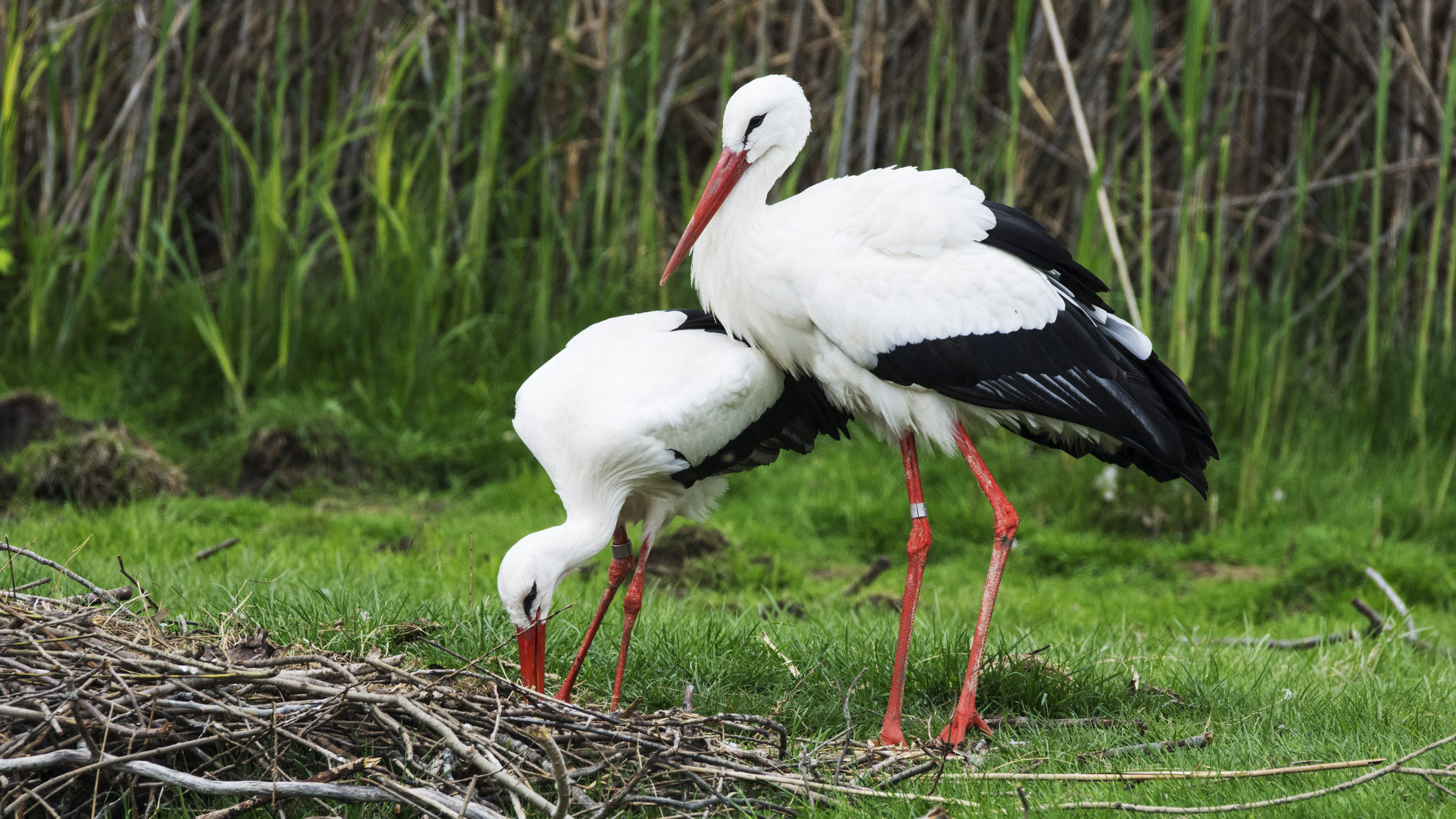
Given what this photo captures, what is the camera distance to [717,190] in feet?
12.2

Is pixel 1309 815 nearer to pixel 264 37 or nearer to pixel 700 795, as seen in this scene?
pixel 700 795

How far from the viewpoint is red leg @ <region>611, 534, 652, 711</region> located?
3.61 m

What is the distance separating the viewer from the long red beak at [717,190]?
3721 millimetres

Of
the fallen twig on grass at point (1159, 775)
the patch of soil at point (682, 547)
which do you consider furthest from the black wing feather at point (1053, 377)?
the patch of soil at point (682, 547)

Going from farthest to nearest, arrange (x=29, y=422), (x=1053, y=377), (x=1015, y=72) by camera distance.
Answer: (x=29, y=422)
(x=1015, y=72)
(x=1053, y=377)

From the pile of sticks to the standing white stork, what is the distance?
812mm

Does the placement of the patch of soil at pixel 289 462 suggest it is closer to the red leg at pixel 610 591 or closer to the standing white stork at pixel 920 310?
the red leg at pixel 610 591

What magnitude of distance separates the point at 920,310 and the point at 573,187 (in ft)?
16.0

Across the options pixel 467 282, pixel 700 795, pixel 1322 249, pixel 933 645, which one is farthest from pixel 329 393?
pixel 1322 249

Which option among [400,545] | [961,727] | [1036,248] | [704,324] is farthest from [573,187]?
[961,727]

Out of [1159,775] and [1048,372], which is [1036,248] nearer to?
[1048,372]

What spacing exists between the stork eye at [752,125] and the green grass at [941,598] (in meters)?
1.40

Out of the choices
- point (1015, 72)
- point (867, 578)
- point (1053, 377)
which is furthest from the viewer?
point (1015, 72)

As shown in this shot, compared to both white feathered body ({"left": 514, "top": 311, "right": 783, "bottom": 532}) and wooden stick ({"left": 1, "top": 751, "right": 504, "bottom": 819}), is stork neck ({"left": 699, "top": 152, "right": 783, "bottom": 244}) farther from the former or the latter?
wooden stick ({"left": 1, "top": 751, "right": 504, "bottom": 819})
